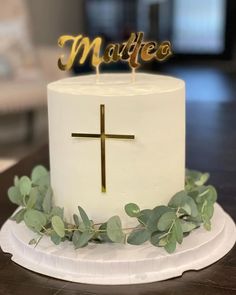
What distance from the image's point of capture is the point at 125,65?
515 centimetres

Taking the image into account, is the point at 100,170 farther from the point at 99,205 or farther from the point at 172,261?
the point at 172,261

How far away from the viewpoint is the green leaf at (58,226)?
899mm

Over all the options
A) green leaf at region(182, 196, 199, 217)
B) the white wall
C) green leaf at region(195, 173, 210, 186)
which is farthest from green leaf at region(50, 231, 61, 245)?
the white wall

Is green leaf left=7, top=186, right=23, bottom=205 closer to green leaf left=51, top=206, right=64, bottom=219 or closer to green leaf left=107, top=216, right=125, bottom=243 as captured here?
green leaf left=51, top=206, right=64, bottom=219

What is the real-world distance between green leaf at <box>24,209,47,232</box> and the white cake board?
1.1 inches

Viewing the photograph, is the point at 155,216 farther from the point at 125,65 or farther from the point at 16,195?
the point at 125,65

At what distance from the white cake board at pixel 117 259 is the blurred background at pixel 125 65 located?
0.48 meters

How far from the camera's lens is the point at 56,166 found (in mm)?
987

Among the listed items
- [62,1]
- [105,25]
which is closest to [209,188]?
[62,1]

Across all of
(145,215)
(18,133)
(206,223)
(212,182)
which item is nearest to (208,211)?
(206,223)

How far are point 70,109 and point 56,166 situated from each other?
118mm

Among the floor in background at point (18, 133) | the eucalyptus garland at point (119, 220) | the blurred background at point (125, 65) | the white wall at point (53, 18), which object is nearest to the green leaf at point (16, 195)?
the eucalyptus garland at point (119, 220)

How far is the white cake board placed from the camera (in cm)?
87

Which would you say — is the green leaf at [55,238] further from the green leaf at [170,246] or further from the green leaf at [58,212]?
the green leaf at [170,246]
